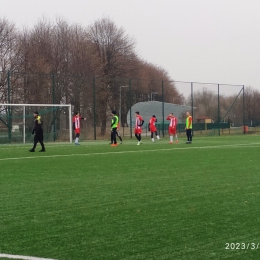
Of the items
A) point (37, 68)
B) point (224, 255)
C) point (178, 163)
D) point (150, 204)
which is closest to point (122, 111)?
point (37, 68)

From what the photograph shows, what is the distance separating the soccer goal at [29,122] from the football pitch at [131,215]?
64.8 feet

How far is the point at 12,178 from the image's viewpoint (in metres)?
11.0

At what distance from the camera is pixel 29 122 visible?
3219 cm

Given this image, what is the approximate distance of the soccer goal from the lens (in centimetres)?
3098

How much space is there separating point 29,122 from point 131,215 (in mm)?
26318

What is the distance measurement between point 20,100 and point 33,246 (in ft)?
104

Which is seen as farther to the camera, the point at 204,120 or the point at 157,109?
the point at 204,120

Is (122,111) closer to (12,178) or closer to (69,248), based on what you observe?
(12,178)
